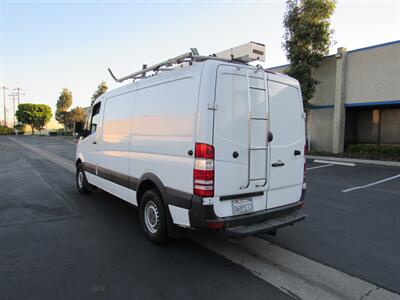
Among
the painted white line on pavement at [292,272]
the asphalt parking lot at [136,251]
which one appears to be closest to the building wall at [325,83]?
the asphalt parking lot at [136,251]

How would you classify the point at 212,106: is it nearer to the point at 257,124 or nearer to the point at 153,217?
the point at 257,124

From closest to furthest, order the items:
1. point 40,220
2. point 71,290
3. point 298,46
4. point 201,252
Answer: point 71,290
point 201,252
point 40,220
point 298,46

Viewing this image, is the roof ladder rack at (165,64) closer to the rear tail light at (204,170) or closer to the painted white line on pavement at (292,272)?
the rear tail light at (204,170)

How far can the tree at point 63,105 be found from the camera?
190ft

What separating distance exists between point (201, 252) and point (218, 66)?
2519mm

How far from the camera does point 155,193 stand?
448cm

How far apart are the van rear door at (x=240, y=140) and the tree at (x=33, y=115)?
85053mm

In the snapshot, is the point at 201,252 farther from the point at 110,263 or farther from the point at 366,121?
the point at 366,121

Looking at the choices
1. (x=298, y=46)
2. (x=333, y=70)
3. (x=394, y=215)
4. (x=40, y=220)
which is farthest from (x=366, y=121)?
(x=40, y=220)

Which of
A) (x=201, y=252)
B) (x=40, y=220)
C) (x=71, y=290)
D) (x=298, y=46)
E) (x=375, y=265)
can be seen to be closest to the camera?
(x=71, y=290)

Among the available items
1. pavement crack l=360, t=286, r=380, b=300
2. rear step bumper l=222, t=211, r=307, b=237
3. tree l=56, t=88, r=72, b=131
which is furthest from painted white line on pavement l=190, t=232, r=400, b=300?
tree l=56, t=88, r=72, b=131

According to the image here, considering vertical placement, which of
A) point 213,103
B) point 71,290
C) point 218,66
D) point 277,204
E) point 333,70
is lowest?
point 71,290

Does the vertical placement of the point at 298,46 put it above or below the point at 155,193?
above

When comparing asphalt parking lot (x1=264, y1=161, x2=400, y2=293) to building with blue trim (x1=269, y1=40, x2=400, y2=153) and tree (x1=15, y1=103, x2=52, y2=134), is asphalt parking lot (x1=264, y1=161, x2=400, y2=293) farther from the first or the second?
tree (x1=15, y1=103, x2=52, y2=134)
